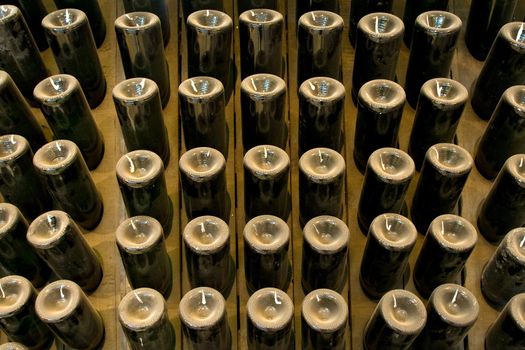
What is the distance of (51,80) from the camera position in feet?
1.93

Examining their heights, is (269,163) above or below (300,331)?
above

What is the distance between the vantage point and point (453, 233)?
1.77 ft

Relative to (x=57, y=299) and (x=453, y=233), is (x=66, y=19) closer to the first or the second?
(x=57, y=299)

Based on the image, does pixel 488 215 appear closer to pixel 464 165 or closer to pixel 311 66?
pixel 464 165

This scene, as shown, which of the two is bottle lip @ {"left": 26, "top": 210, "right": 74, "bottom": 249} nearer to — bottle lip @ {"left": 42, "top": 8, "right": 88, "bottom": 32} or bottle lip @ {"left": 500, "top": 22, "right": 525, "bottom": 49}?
bottle lip @ {"left": 42, "top": 8, "right": 88, "bottom": 32}

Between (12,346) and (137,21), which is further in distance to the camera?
(137,21)

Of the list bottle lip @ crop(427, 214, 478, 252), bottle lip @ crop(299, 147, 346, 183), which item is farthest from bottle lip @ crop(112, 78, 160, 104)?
bottle lip @ crop(427, 214, 478, 252)

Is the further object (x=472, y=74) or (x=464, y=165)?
(x=472, y=74)

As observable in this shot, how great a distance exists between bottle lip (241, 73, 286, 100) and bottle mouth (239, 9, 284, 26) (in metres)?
0.05

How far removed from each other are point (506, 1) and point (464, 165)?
0.18m

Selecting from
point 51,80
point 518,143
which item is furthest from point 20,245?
point 518,143

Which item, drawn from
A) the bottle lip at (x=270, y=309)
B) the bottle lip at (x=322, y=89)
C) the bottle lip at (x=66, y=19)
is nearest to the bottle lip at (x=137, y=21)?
the bottle lip at (x=66, y=19)

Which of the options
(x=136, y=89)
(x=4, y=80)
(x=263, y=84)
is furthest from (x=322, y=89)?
(x=4, y=80)

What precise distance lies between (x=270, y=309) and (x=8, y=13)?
33 centimetres
